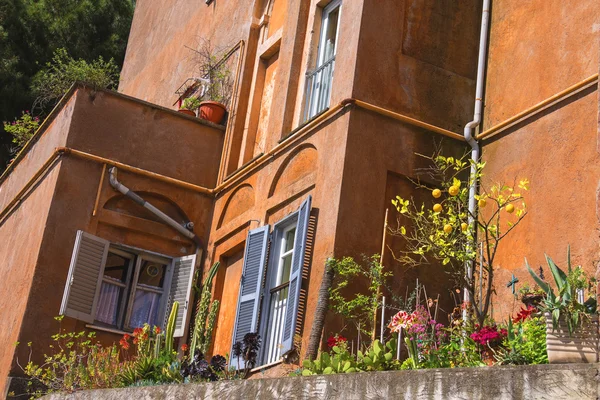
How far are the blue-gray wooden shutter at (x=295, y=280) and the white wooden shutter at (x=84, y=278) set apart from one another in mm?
3126

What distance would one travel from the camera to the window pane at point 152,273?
45.8ft

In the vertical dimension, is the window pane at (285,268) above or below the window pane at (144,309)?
above

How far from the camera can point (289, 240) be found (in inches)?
483

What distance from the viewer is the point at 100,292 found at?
529 inches

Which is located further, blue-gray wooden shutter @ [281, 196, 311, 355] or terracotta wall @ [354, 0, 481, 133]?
terracotta wall @ [354, 0, 481, 133]

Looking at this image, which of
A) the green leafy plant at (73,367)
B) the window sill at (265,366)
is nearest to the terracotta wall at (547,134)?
the window sill at (265,366)

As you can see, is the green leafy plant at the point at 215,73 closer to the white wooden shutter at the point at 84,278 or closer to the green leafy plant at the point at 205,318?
the green leafy plant at the point at 205,318

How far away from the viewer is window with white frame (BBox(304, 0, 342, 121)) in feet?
42.1

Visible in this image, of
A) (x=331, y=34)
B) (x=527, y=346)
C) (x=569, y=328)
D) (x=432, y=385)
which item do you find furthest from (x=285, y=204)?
(x=432, y=385)

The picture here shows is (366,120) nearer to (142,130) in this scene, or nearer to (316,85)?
(316,85)

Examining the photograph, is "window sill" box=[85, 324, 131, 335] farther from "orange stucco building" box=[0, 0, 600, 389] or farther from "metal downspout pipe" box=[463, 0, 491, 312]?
"metal downspout pipe" box=[463, 0, 491, 312]

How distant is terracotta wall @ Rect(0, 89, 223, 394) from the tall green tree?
28.5 feet

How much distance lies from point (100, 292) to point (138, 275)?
61cm

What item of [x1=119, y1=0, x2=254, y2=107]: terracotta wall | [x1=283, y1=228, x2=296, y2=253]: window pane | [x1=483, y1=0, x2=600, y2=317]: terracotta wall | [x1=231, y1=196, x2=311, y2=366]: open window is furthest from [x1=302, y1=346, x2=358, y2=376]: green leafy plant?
[x1=119, y1=0, x2=254, y2=107]: terracotta wall
